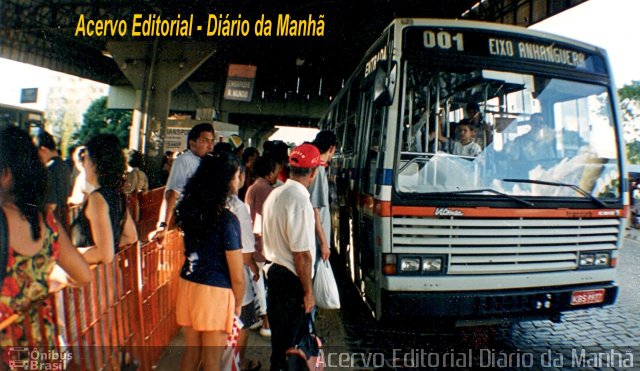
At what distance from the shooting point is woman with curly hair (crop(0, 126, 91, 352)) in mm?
1865

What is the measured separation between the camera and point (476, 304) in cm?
386

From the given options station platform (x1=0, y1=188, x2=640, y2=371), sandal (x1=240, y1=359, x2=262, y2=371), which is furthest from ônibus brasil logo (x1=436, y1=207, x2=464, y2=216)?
sandal (x1=240, y1=359, x2=262, y2=371)

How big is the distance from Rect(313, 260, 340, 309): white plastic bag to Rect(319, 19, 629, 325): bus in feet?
2.31

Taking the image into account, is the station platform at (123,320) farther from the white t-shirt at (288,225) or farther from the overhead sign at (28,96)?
the overhead sign at (28,96)

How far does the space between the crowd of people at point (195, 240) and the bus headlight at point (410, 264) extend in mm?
735

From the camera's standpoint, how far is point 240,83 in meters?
14.7

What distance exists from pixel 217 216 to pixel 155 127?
1353 cm

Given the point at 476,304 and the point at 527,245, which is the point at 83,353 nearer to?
the point at 476,304

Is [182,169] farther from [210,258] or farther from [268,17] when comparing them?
[268,17]

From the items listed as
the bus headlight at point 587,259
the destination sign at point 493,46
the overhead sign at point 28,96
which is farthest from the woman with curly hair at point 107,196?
the bus headlight at point 587,259

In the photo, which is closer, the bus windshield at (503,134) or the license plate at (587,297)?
the bus windshield at (503,134)

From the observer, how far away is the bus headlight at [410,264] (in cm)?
384

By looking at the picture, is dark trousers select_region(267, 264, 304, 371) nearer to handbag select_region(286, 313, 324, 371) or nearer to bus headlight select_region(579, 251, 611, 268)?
handbag select_region(286, 313, 324, 371)

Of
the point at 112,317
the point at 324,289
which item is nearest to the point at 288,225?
the point at 324,289
